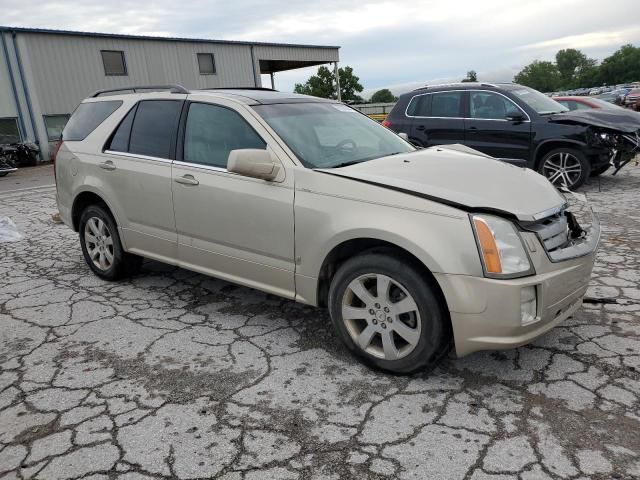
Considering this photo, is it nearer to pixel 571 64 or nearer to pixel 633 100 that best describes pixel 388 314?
pixel 633 100

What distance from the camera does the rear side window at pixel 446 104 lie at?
8727 millimetres

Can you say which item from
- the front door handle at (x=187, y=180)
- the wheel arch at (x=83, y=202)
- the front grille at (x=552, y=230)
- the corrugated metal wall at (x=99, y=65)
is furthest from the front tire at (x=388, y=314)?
the corrugated metal wall at (x=99, y=65)

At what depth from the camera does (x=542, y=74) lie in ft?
462

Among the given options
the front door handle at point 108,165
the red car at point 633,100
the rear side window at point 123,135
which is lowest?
the red car at point 633,100

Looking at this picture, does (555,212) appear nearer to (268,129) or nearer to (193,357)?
(268,129)

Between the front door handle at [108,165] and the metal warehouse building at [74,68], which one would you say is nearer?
the front door handle at [108,165]

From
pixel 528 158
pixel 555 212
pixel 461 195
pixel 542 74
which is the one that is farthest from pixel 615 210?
pixel 542 74

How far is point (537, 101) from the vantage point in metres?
8.61

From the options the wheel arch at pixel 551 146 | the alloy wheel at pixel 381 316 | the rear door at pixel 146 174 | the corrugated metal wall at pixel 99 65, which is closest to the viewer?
the alloy wheel at pixel 381 316

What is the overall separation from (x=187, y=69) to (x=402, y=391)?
81.1ft

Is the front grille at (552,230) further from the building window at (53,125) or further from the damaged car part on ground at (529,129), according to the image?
the building window at (53,125)

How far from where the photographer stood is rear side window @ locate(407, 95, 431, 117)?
29.7 ft

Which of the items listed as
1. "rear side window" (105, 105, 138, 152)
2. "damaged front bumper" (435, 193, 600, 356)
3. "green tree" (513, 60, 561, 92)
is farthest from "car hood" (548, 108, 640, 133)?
"green tree" (513, 60, 561, 92)

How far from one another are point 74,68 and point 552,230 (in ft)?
74.2
